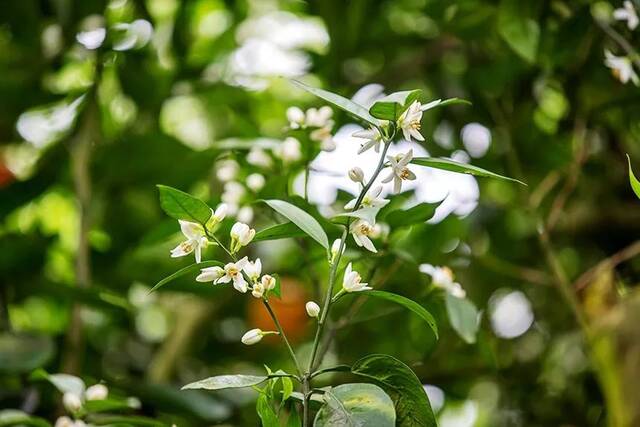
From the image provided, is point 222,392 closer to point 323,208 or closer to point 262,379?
point 323,208

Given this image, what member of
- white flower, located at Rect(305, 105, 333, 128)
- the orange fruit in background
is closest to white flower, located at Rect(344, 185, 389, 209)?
white flower, located at Rect(305, 105, 333, 128)

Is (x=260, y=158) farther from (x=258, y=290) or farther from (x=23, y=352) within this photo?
(x=23, y=352)

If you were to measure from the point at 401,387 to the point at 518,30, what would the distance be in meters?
0.62

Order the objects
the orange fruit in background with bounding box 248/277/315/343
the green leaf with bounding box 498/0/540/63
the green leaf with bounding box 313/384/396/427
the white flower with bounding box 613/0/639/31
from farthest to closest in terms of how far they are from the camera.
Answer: the orange fruit in background with bounding box 248/277/315/343, the green leaf with bounding box 498/0/540/63, the white flower with bounding box 613/0/639/31, the green leaf with bounding box 313/384/396/427

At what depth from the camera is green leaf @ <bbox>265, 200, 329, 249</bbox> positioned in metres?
0.59

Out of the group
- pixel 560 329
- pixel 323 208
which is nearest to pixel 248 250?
pixel 323 208

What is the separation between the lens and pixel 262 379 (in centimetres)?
59

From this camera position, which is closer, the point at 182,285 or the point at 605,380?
the point at 605,380

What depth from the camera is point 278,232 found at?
25.4 inches

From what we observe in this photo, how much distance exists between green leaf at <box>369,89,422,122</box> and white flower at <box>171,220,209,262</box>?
6.1 inches

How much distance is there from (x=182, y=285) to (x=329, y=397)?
627 millimetres

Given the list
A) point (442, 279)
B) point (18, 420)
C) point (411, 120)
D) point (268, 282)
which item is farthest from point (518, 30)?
point (18, 420)

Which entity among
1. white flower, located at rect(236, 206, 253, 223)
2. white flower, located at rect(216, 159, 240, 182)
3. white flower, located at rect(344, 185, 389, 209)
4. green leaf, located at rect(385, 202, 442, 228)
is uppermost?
white flower, located at rect(344, 185, 389, 209)

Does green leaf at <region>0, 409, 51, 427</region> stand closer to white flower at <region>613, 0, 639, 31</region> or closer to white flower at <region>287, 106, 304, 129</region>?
white flower at <region>287, 106, 304, 129</region>
